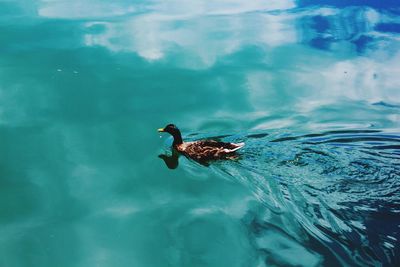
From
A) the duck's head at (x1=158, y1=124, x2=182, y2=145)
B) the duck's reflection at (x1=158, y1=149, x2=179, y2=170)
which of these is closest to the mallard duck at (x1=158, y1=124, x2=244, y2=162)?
the duck's head at (x1=158, y1=124, x2=182, y2=145)

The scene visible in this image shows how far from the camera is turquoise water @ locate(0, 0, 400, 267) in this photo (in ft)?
20.2

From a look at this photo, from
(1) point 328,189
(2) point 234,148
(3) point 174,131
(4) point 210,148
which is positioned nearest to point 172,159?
(3) point 174,131

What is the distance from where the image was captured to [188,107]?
965cm

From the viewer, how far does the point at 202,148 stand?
8164 mm

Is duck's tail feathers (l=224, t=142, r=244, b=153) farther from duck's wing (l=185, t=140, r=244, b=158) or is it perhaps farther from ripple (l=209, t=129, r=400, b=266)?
ripple (l=209, t=129, r=400, b=266)

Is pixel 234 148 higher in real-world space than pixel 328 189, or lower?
A: higher

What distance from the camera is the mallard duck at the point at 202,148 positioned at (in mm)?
8023

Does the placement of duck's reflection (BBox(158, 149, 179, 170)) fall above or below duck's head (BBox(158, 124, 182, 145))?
below

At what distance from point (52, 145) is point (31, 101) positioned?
5.24 feet

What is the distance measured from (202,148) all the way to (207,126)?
42.7 inches

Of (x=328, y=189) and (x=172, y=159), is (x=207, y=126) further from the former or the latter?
(x=328, y=189)

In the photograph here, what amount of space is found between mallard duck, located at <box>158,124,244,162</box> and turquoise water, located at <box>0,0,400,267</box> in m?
0.16

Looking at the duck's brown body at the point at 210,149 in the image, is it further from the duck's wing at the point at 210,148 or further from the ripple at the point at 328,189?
the ripple at the point at 328,189

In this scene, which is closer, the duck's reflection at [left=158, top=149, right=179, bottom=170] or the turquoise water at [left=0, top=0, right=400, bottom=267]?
the turquoise water at [left=0, top=0, right=400, bottom=267]
